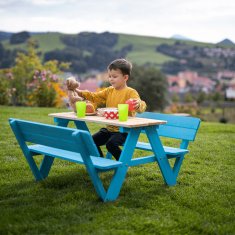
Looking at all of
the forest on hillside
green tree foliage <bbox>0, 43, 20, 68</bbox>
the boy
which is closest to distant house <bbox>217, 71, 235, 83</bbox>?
the forest on hillside

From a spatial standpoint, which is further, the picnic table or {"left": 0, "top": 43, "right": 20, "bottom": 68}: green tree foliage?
{"left": 0, "top": 43, "right": 20, "bottom": 68}: green tree foliage

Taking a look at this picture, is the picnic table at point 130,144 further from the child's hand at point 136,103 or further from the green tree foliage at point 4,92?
the green tree foliage at point 4,92

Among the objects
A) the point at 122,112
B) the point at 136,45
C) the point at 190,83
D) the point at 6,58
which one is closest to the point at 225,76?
the point at 190,83

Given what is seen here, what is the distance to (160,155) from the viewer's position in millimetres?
4602

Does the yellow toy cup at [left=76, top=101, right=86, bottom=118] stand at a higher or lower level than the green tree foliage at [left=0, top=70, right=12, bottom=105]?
higher

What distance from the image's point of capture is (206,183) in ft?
16.1

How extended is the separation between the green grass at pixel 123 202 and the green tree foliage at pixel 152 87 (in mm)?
27831

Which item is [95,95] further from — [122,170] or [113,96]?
[122,170]

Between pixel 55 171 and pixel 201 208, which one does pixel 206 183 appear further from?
pixel 55 171

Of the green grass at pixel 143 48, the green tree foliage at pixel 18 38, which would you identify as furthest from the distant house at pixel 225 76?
the green tree foliage at pixel 18 38

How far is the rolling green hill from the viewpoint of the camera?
71.1 m

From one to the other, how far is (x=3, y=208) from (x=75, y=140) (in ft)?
3.36

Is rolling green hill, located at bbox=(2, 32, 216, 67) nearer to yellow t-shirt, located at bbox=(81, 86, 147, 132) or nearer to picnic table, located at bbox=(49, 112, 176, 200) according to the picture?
yellow t-shirt, located at bbox=(81, 86, 147, 132)

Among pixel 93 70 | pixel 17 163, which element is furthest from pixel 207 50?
pixel 17 163
